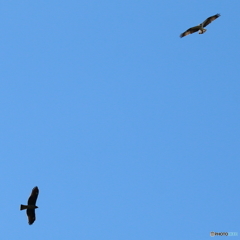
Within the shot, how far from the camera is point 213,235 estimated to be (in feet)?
144

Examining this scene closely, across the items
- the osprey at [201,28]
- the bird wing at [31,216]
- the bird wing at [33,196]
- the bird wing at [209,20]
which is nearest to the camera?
the bird wing at [33,196]

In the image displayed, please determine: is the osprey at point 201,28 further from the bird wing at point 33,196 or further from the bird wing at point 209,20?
the bird wing at point 33,196

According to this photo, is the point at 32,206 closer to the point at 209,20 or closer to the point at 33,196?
the point at 33,196

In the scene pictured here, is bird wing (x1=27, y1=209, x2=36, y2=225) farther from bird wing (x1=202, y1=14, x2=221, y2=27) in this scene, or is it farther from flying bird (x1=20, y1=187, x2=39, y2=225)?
bird wing (x1=202, y1=14, x2=221, y2=27)

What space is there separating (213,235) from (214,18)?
13.9 meters

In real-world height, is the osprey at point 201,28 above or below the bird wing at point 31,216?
above

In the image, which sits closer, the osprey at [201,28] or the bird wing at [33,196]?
the bird wing at [33,196]

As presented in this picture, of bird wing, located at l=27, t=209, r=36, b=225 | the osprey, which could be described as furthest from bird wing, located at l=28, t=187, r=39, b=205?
the osprey

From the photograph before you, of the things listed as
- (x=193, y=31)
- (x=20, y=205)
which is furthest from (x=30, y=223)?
(x=193, y=31)

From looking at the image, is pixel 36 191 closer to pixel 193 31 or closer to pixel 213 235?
pixel 213 235

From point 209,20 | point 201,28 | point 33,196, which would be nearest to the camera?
point 33,196

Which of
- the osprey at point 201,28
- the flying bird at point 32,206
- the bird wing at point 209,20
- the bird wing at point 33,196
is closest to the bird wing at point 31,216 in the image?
the flying bird at point 32,206

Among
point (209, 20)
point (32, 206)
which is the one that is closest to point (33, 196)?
point (32, 206)

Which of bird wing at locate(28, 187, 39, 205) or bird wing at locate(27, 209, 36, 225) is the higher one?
bird wing at locate(28, 187, 39, 205)
